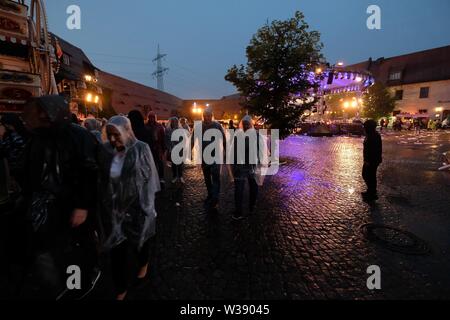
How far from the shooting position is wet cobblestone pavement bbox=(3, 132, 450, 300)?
8.95 feet

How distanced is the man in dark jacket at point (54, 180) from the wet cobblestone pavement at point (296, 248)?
880 mm

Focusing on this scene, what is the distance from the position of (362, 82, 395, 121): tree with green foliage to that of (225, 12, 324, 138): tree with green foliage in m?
34.1

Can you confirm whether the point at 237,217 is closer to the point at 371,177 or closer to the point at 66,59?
the point at 371,177

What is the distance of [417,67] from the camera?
4362 centimetres

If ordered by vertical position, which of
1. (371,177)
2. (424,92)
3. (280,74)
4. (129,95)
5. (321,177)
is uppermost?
(424,92)

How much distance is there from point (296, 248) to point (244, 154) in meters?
1.90

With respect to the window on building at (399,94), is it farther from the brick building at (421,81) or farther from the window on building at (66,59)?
the window on building at (66,59)

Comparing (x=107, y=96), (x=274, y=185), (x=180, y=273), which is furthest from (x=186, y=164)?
(x=107, y=96)

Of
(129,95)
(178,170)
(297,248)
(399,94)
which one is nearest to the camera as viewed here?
(297,248)

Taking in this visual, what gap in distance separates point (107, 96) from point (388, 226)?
2835 centimetres

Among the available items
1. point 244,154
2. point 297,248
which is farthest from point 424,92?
point 297,248

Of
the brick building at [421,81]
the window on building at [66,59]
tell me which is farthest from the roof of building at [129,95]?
the brick building at [421,81]

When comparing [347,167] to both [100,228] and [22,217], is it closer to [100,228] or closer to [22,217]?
[100,228]

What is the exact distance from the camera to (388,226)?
14.4 ft
